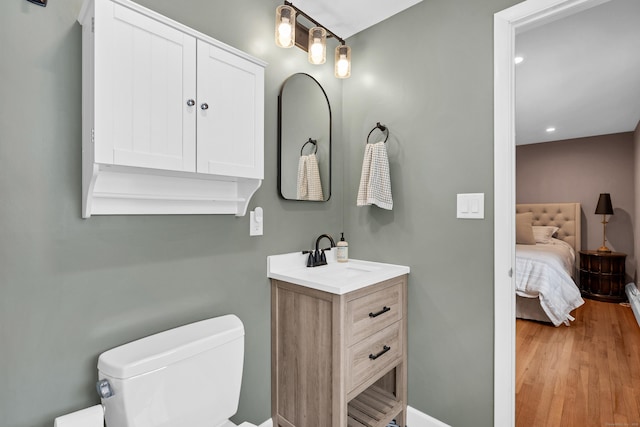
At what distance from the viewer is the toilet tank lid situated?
949 mm

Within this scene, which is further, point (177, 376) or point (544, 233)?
point (544, 233)

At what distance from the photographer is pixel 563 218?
190 inches

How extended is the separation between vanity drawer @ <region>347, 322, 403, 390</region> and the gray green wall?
0.16 meters

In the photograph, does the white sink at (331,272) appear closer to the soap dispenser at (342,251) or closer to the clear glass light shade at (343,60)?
the soap dispenser at (342,251)

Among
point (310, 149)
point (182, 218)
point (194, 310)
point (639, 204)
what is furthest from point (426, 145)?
point (639, 204)

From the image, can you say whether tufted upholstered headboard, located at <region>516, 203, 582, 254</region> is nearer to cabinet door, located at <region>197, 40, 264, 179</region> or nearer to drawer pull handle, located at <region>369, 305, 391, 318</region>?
drawer pull handle, located at <region>369, 305, 391, 318</region>

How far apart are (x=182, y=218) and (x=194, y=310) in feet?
1.33

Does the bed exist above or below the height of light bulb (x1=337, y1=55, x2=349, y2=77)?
below

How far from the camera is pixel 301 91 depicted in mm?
1816

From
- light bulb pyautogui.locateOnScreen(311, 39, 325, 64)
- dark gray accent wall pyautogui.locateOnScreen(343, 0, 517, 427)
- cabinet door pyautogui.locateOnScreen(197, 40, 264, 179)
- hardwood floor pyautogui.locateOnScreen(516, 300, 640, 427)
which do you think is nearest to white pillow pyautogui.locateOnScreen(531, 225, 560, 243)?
hardwood floor pyautogui.locateOnScreen(516, 300, 640, 427)

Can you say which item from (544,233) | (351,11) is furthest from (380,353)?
(544,233)

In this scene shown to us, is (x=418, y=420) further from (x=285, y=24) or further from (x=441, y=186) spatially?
(x=285, y=24)

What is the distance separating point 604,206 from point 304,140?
4.82 meters

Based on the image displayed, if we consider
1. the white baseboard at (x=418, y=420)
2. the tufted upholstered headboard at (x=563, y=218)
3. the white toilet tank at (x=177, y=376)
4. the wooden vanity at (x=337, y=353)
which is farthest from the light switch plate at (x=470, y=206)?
the tufted upholstered headboard at (x=563, y=218)
